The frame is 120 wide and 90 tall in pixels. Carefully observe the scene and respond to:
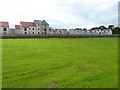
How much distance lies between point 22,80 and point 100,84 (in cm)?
423

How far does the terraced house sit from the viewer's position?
67250 mm

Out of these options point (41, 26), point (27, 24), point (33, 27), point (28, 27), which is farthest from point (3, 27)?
point (41, 26)

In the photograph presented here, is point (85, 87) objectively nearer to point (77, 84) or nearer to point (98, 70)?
point (77, 84)

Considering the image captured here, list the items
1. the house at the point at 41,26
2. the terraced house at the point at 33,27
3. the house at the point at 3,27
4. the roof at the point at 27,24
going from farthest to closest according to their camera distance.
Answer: the house at the point at 41,26
the terraced house at the point at 33,27
the roof at the point at 27,24
the house at the point at 3,27

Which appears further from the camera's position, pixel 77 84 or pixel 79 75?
pixel 79 75

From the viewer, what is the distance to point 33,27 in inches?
2739

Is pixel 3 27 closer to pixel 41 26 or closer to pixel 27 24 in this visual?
pixel 27 24

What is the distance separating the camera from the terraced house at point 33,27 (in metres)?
67.2

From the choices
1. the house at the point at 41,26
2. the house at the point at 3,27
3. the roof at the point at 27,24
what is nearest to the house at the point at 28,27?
the roof at the point at 27,24

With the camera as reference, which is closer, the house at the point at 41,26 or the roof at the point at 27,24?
the roof at the point at 27,24

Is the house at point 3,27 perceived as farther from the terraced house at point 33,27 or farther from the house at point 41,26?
the house at point 41,26

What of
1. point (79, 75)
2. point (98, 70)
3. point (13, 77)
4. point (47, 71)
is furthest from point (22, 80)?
point (98, 70)

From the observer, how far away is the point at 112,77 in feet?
26.1

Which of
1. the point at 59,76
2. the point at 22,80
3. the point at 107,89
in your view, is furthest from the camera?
the point at 59,76
